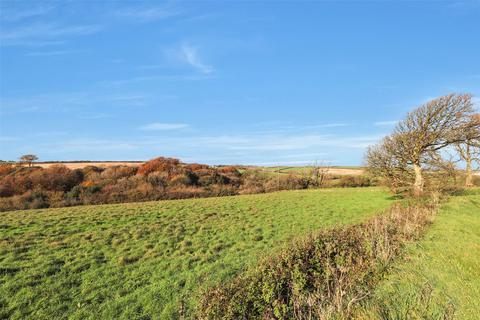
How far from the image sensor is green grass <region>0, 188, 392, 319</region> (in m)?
9.10

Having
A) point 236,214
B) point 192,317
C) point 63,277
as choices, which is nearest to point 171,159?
point 236,214

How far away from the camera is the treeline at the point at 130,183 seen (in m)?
37.1

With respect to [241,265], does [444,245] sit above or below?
A: above

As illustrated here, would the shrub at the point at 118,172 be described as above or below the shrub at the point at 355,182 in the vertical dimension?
above

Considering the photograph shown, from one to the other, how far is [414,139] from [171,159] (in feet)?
156

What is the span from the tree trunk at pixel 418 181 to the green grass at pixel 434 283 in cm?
1779

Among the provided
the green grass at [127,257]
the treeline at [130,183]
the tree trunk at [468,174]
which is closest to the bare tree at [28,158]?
the treeline at [130,183]

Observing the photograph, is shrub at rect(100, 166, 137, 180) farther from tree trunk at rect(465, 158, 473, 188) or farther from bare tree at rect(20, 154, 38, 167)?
tree trunk at rect(465, 158, 473, 188)

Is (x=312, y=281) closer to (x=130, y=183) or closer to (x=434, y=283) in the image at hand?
(x=434, y=283)

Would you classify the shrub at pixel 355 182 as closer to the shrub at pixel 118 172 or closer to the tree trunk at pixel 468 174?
the tree trunk at pixel 468 174

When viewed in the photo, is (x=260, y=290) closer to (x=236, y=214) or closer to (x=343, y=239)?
(x=343, y=239)

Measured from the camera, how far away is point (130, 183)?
47.4m

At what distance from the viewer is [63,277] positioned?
432 inches

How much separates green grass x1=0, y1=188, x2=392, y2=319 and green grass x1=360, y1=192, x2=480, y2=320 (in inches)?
217
